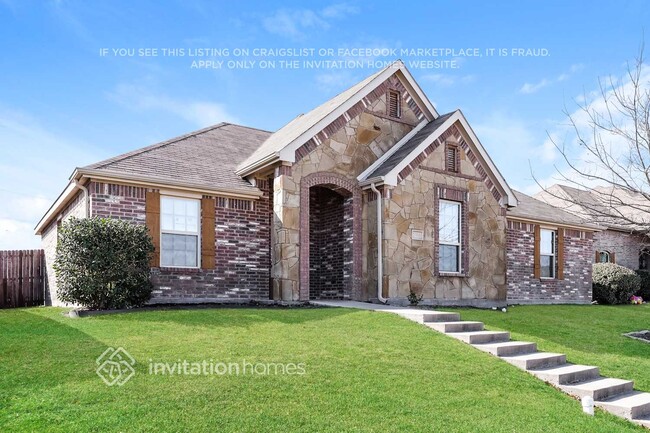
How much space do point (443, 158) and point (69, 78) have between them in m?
9.57

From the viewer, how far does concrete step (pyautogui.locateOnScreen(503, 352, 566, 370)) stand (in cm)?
864

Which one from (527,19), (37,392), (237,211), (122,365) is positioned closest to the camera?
(37,392)

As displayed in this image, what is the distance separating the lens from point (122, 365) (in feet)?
22.1

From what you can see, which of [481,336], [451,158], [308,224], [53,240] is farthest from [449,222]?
[53,240]

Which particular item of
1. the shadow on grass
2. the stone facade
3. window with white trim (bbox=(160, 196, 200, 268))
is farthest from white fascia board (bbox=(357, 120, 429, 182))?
the shadow on grass

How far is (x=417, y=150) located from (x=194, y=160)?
5989 mm

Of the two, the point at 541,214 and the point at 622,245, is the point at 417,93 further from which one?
the point at 622,245

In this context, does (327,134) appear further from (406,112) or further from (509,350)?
(509,350)

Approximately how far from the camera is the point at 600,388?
7.91 metres

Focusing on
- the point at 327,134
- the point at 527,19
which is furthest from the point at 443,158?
the point at 527,19

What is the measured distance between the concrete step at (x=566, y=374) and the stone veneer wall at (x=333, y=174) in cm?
Result: 607

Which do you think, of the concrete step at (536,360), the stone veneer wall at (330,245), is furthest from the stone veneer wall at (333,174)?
the concrete step at (536,360)

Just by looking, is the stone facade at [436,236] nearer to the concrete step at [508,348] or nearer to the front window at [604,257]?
the concrete step at [508,348]

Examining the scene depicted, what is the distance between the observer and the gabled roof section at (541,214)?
19.3 metres
